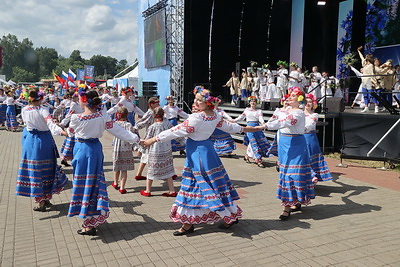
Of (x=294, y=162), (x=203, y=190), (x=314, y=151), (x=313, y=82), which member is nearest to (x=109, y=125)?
(x=203, y=190)

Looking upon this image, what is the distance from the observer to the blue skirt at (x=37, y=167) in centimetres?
548

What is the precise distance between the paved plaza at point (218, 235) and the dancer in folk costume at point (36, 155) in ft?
1.27

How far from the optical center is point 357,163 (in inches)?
383

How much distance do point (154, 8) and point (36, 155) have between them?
59.4ft

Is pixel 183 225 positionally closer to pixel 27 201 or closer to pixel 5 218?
pixel 5 218

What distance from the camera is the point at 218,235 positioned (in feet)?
15.3

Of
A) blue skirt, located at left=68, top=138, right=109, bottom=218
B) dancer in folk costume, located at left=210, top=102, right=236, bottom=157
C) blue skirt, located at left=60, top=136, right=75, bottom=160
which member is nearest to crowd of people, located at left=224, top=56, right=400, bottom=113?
dancer in folk costume, located at left=210, top=102, right=236, bottom=157

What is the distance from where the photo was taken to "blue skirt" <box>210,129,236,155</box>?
33.1 ft

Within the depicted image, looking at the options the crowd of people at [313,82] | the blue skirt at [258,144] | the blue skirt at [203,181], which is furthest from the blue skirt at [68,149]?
the crowd of people at [313,82]

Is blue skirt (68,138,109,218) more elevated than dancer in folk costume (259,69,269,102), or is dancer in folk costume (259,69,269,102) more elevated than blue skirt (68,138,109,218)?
dancer in folk costume (259,69,269,102)

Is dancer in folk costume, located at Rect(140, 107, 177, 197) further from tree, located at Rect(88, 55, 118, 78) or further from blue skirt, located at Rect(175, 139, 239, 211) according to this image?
tree, located at Rect(88, 55, 118, 78)

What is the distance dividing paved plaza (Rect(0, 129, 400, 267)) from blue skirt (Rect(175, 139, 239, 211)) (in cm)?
48

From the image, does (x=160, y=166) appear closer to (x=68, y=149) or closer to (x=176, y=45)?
(x=68, y=149)

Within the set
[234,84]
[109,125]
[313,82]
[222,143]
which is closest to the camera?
[109,125]
